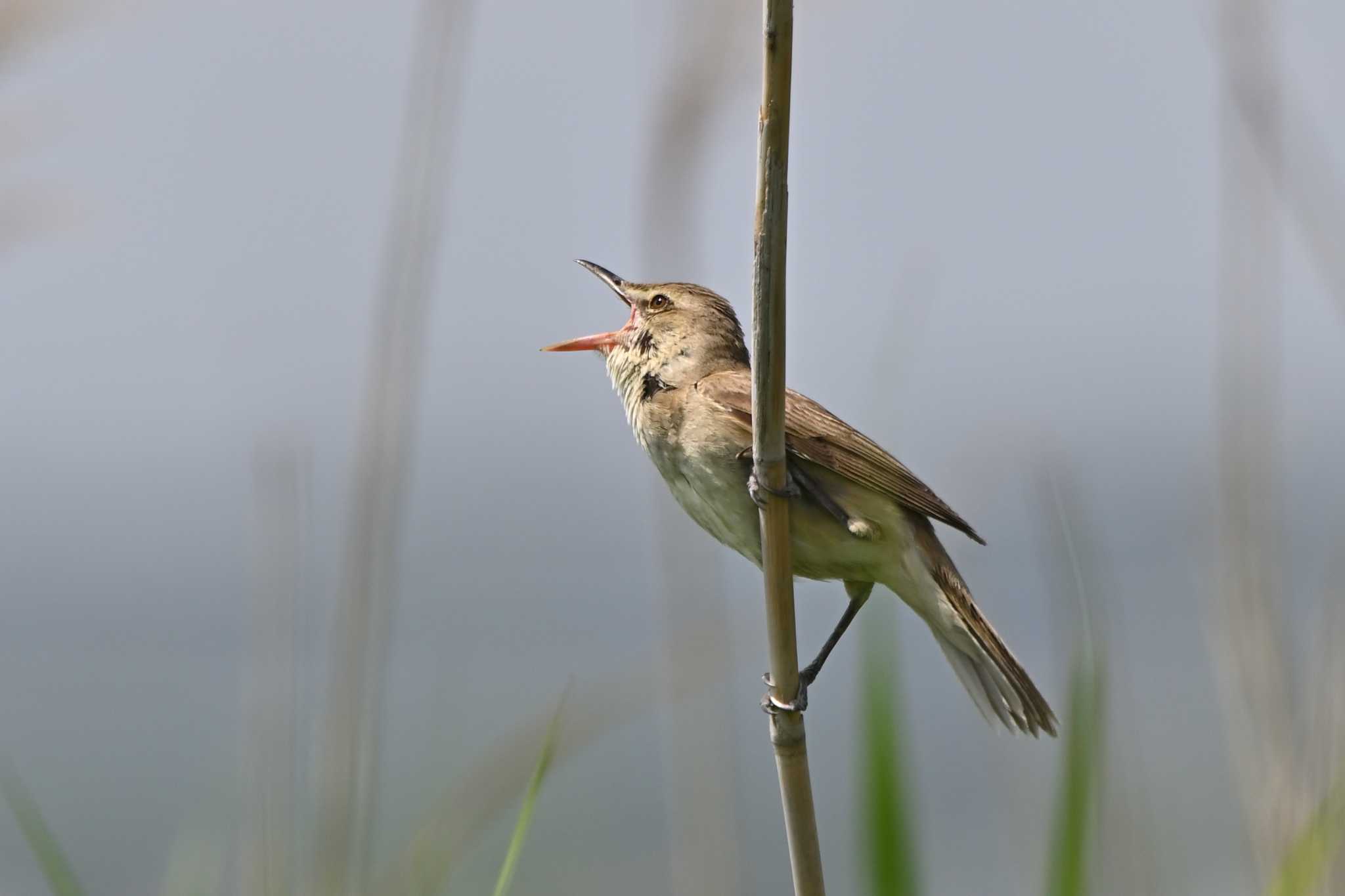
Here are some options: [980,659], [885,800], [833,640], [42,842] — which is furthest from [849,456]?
[42,842]

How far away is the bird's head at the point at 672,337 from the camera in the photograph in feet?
12.8

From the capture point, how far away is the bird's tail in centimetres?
350

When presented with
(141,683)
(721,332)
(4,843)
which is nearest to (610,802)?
(4,843)

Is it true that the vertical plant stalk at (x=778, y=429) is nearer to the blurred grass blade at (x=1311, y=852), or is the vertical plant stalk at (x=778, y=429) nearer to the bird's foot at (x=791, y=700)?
the bird's foot at (x=791, y=700)

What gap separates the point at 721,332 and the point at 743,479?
75cm

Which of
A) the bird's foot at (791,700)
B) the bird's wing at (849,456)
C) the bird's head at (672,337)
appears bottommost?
the bird's foot at (791,700)

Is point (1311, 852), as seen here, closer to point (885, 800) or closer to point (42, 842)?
point (885, 800)

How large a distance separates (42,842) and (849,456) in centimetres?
216

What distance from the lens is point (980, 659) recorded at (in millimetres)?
3605

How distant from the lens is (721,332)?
13.4 ft

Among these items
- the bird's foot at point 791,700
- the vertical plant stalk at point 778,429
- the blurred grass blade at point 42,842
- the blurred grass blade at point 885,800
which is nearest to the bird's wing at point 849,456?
the bird's foot at point 791,700

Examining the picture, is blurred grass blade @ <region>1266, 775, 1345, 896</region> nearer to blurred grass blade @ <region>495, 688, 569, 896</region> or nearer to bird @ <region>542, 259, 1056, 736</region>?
blurred grass blade @ <region>495, 688, 569, 896</region>

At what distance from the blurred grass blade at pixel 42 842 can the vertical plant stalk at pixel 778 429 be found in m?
1.00

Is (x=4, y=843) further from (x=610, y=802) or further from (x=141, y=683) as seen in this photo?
(x=141, y=683)
